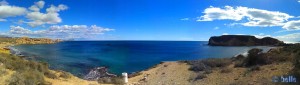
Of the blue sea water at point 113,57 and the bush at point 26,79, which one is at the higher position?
the bush at point 26,79

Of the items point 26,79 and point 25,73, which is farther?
point 25,73

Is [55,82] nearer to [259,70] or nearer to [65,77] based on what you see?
[65,77]

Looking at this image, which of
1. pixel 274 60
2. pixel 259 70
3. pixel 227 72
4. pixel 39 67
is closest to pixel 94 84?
pixel 39 67

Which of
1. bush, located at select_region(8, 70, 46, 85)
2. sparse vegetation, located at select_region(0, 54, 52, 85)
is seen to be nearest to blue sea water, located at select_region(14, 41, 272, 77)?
sparse vegetation, located at select_region(0, 54, 52, 85)

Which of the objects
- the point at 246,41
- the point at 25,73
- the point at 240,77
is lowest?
the point at 240,77

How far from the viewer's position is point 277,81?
14.3 metres

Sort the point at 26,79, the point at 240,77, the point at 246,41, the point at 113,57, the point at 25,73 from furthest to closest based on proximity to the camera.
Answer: the point at 246,41
the point at 113,57
the point at 240,77
the point at 25,73
the point at 26,79

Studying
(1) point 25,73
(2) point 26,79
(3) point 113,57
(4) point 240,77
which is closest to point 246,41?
(3) point 113,57

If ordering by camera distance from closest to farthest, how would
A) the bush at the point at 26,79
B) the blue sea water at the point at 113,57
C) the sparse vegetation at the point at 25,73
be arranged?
1. the bush at the point at 26,79
2. the sparse vegetation at the point at 25,73
3. the blue sea water at the point at 113,57

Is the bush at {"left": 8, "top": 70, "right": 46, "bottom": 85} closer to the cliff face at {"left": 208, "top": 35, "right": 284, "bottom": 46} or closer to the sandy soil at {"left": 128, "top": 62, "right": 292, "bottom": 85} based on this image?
the sandy soil at {"left": 128, "top": 62, "right": 292, "bottom": 85}

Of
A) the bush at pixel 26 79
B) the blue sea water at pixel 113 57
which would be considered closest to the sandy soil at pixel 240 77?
the bush at pixel 26 79

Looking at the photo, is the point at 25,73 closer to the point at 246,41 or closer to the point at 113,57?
the point at 113,57

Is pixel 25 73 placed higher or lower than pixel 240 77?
higher

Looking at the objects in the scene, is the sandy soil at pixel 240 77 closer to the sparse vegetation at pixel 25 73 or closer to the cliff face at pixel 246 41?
the sparse vegetation at pixel 25 73
